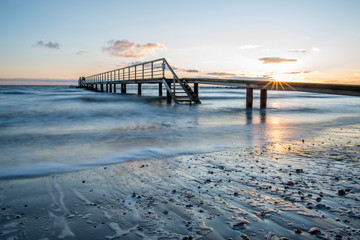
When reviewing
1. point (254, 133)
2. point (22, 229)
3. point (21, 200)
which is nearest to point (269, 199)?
point (22, 229)

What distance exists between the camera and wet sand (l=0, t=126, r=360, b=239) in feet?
5.59

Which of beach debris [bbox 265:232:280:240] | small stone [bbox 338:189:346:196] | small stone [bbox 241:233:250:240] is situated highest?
small stone [bbox 338:189:346:196]

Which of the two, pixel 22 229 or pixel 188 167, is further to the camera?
pixel 188 167

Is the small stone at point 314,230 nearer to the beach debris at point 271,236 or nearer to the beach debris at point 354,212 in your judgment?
the beach debris at point 271,236

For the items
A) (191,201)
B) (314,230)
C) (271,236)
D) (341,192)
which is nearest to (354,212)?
(341,192)

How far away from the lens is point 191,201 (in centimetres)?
212

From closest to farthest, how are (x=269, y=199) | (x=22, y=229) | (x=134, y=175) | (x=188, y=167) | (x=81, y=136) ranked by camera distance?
1. (x=22, y=229)
2. (x=269, y=199)
3. (x=134, y=175)
4. (x=188, y=167)
5. (x=81, y=136)

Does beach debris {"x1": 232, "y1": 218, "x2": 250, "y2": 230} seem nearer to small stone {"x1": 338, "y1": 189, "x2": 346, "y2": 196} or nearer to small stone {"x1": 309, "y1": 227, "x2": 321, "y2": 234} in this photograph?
small stone {"x1": 309, "y1": 227, "x2": 321, "y2": 234}

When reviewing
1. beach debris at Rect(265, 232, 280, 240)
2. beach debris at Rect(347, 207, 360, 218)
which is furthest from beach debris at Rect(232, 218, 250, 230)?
beach debris at Rect(347, 207, 360, 218)

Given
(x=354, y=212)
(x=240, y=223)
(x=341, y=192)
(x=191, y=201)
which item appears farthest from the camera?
(x=341, y=192)

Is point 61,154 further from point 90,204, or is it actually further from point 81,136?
point 90,204

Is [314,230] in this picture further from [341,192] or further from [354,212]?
[341,192]

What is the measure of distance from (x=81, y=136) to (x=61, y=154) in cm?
166

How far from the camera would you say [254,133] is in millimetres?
5840
